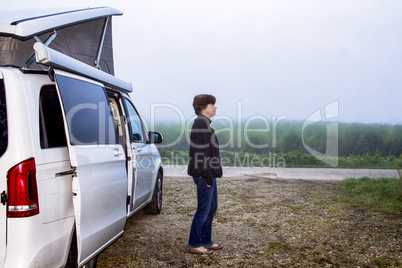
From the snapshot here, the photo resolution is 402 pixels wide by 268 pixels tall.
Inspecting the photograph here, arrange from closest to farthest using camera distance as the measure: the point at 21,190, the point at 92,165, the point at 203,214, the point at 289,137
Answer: the point at 21,190, the point at 92,165, the point at 203,214, the point at 289,137

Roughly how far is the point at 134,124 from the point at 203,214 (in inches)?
72.5

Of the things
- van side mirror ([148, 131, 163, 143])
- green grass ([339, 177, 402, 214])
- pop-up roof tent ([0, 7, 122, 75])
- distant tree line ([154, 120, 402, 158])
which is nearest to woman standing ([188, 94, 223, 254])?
pop-up roof tent ([0, 7, 122, 75])

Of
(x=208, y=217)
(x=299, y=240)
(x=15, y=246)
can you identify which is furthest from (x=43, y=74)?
(x=299, y=240)

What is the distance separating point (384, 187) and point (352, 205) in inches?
56.7

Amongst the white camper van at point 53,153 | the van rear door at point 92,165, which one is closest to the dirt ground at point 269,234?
the van rear door at point 92,165

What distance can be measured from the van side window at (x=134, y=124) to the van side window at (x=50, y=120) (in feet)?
6.86

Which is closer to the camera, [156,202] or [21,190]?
[21,190]

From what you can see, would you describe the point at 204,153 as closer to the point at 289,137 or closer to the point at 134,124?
the point at 134,124

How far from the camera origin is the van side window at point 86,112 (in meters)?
3.12

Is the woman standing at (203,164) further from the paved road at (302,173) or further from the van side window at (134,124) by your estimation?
the paved road at (302,173)

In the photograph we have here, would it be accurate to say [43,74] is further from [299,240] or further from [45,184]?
[299,240]

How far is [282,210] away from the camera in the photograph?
23.1 ft

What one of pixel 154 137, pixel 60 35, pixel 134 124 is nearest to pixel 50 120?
pixel 60 35

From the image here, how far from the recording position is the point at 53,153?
291cm
